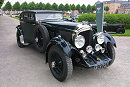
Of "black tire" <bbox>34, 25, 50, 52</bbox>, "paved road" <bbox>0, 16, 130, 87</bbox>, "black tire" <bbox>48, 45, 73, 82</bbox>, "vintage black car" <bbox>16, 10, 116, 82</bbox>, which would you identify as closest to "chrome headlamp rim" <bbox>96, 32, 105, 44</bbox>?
"vintage black car" <bbox>16, 10, 116, 82</bbox>

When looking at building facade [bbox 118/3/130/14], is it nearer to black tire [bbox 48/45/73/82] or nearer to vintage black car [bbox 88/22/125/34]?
vintage black car [bbox 88/22/125/34]

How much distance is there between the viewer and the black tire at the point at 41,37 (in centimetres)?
418

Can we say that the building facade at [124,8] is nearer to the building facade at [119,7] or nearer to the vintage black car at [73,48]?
the building facade at [119,7]

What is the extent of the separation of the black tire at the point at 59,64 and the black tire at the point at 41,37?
73 centimetres

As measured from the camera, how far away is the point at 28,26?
17.6 ft

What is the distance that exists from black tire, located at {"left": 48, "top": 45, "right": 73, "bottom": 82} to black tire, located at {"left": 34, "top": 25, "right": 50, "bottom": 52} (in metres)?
0.73

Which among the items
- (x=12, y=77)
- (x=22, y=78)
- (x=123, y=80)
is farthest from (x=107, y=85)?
(x=12, y=77)

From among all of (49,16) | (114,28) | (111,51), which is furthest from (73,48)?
(114,28)

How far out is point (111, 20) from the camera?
509 inches

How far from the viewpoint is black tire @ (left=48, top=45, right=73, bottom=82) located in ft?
9.96

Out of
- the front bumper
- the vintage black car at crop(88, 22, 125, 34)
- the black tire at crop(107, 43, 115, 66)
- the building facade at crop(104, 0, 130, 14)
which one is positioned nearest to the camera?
the front bumper

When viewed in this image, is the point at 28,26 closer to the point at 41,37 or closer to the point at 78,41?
the point at 41,37

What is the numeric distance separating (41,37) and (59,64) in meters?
1.63

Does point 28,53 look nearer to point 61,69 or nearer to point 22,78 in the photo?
point 22,78
